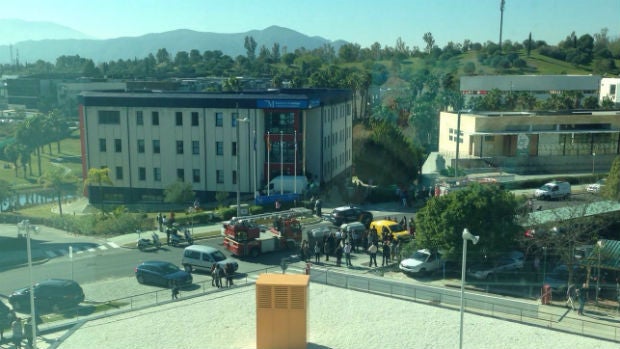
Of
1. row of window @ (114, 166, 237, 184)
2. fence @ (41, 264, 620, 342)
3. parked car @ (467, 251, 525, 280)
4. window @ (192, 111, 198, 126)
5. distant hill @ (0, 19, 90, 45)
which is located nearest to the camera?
fence @ (41, 264, 620, 342)

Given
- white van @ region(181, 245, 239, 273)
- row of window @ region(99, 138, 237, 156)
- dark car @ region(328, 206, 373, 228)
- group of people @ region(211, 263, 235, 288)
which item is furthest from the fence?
row of window @ region(99, 138, 237, 156)

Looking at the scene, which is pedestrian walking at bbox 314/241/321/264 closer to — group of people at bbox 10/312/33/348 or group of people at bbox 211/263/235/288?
group of people at bbox 211/263/235/288

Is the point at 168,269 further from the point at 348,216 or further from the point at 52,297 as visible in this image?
the point at 348,216

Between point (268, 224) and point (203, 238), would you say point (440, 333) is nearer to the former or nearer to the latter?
point (268, 224)

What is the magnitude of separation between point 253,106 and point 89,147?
47.4 ft

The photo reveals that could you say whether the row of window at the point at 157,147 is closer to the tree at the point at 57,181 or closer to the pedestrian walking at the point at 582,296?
the tree at the point at 57,181

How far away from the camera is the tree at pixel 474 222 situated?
79.5 feet

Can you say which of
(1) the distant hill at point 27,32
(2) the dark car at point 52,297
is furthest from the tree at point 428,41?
(2) the dark car at point 52,297

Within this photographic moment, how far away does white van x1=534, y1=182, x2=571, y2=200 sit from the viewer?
39.9 m

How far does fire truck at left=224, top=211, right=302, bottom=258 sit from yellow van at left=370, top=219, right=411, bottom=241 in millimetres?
3920

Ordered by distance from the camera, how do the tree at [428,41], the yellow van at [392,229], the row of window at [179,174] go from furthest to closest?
the tree at [428,41] < the row of window at [179,174] < the yellow van at [392,229]

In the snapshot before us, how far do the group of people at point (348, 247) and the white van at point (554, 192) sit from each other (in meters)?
16.0

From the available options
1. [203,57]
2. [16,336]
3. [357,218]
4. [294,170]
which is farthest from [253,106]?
[203,57]

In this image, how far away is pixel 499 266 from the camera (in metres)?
24.1
